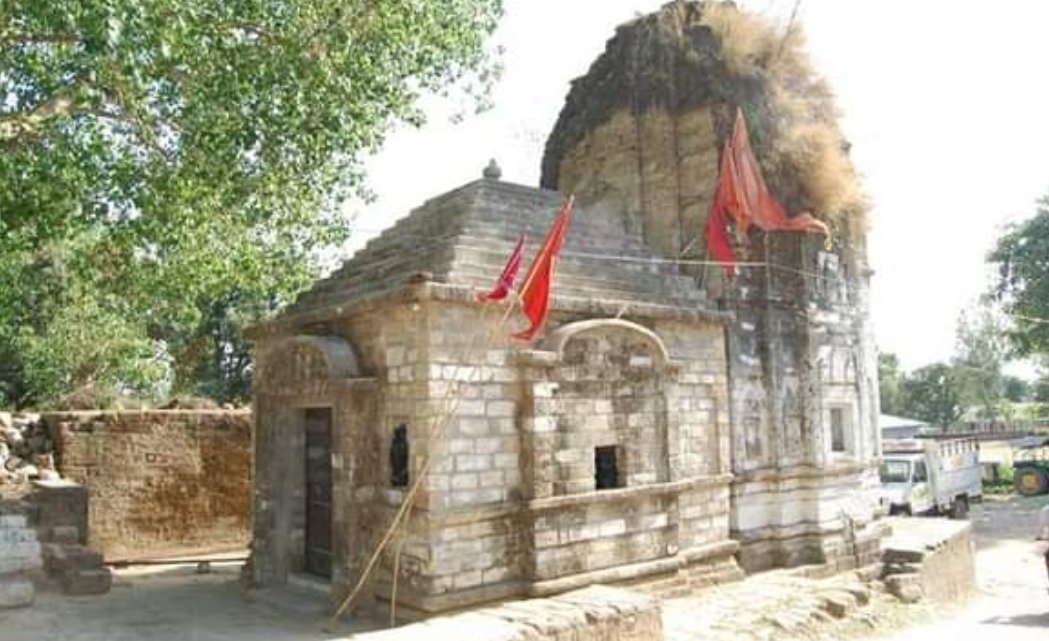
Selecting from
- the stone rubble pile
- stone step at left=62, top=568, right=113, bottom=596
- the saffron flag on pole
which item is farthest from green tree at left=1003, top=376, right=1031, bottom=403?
stone step at left=62, top=568, right=113, bottom=596

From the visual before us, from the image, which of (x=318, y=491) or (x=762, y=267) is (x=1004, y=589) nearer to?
(x=762, y=267)

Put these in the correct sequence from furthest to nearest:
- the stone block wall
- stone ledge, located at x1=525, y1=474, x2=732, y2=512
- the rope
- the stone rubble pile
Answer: the stone rubble pile
the stone block wall
stone ledge, located at x1=525, y1=474, x2=732, y2=512
the rope

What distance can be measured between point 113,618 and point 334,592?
2188mm

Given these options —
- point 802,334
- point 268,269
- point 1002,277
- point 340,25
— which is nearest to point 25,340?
point 268,269

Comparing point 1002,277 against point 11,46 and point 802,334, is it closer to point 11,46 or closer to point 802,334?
point 802,334

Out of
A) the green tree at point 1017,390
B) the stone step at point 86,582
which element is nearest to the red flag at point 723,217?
the stone step at point 86,582

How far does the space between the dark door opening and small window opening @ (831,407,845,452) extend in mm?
7422

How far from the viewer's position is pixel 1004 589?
51.3ft

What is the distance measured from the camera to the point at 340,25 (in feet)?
30.5

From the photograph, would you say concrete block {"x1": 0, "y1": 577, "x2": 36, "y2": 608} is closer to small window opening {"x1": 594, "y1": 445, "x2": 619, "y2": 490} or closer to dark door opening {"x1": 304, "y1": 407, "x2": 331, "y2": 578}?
dark door opening {"x1": 304, "y1": 407, "x2": 331, "y2": 578}

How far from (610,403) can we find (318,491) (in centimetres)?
369

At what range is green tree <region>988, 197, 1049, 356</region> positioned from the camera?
2869 cm

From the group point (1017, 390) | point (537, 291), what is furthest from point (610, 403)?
point (1017, 390)

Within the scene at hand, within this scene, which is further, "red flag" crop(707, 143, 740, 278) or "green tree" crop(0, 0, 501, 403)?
"red flag" crop(707, 143, 740, 278)
